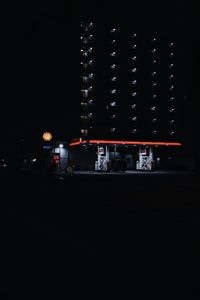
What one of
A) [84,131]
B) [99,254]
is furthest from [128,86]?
[99,254]

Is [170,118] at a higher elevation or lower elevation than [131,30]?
lower

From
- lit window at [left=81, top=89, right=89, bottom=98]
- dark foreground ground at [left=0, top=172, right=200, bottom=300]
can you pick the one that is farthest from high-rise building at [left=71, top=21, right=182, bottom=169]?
dark foreground ground at [left=0, top=172, right=200, bottom=300]

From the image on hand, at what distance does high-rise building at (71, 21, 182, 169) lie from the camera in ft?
372

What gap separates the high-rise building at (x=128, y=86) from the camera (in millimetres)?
113500

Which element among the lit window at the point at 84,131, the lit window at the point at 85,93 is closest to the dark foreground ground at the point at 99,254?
the lit window at the point at 84,131

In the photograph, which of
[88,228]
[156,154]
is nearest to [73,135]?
[156,154]

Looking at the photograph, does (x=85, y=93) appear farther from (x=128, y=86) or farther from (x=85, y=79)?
(x=128, y=86)

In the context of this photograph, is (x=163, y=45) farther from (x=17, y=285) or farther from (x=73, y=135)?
(x=17, y=285)

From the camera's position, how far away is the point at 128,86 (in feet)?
400

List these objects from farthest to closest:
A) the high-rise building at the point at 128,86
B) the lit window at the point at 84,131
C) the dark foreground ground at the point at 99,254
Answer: the high-rise building at the point at 128,86 < the lit window at the point at 84,131 < the dark foreground ground at the point at 99,254

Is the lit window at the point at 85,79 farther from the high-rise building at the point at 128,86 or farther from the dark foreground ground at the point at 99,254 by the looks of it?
the dark foreground ground at the point at 99,254

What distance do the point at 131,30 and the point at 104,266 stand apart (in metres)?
124

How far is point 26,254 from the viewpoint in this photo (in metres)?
8.93

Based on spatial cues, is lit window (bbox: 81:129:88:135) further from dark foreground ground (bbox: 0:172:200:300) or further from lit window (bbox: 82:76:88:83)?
dark foreground ground (bbox: 0:172:200:300)
